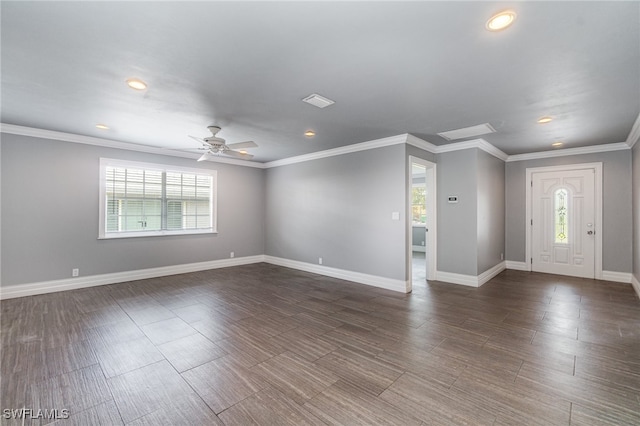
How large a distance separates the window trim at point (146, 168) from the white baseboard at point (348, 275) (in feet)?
6.25

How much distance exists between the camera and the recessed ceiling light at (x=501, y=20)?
70.5 inches

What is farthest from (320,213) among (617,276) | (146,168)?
(617,276)

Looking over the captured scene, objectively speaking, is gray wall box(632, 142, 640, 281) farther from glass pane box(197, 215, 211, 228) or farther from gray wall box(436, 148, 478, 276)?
glass pane box(197, 215, 211, 228)

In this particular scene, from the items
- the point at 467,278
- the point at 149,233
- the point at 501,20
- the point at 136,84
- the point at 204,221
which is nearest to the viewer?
the point at 501,20

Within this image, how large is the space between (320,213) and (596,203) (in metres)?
5.52

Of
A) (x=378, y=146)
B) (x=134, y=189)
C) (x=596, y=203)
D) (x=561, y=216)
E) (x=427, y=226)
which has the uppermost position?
(x=378, y=146)

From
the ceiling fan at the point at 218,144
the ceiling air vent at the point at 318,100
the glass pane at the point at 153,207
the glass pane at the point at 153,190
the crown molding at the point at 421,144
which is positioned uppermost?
the ceiling air vent at the point at 318,100

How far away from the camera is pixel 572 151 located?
5.69 m

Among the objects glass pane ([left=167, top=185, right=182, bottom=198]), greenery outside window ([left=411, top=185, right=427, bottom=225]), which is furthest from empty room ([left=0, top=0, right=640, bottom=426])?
greenery outside window ([left=411, top=185, right=427, bottom=225])

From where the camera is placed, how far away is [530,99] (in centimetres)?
313

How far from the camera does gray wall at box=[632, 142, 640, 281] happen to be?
450cm

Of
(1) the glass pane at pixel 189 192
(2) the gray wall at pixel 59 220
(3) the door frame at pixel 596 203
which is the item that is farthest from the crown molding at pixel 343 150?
(3) the door frame at pixel 596 203

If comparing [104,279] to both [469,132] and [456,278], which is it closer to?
[456,278]

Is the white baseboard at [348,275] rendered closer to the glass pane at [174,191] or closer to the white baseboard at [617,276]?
the glass pane at [174,191]
